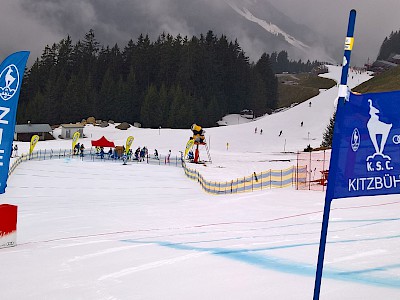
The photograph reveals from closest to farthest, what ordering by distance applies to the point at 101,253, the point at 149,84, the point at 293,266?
1. the point at 293,266
2. the point at 101,253
3. the point at 149,84

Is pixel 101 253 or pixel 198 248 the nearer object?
pixel 101 253

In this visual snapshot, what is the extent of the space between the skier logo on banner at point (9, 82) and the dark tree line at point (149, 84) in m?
69.9

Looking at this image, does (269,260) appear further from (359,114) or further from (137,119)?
(137,119)

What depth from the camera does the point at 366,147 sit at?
3.96 meters

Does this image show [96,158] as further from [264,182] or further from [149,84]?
[149,84]

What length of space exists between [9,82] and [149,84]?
8783cm

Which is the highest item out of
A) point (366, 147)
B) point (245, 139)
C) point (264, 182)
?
point (245, 139)

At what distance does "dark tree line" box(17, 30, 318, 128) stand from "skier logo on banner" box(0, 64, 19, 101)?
229 feet

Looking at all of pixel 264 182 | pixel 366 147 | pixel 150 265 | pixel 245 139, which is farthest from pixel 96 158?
pixel 366 147

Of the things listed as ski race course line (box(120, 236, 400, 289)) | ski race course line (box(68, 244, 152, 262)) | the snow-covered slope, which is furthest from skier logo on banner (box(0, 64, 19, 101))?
the snow-covered slope

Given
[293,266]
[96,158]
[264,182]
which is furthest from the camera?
[96,158]

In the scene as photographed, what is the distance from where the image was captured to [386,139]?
13.3ft

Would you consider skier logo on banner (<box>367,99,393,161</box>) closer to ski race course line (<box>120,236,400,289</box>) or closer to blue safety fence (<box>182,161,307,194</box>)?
ski race course line (<box>120,236,400,289</box>)

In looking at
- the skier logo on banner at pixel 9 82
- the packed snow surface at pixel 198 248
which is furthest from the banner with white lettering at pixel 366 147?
the skier logo on banner at pixel 9 82
